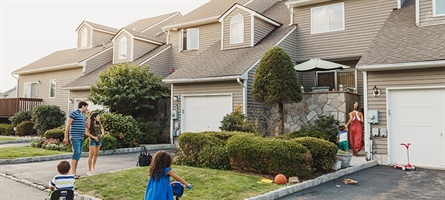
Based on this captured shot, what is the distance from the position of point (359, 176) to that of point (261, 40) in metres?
8.72

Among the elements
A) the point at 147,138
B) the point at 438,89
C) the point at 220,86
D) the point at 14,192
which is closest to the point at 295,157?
the point at 438,89

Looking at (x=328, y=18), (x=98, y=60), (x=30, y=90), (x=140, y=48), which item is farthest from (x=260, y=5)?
(x=30, y=90)

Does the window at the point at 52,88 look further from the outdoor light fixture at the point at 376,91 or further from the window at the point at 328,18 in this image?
the outdoor light fixture at the point at 376,91

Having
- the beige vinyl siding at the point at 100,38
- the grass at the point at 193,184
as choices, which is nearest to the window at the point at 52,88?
the beige vinyl siding at the point at 100,38

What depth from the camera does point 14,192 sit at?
6848 millimetres

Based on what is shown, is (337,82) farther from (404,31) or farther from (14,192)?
(14,192)

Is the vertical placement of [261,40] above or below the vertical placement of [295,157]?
above

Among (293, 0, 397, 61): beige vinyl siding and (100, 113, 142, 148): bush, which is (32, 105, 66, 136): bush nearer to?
(100, 113, 142, 148): bush

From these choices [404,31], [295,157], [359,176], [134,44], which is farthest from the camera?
[134,44]

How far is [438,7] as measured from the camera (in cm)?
1151

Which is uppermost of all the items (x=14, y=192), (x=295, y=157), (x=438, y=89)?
(x=438, y=89)

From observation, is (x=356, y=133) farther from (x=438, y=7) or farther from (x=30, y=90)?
(x=30, y=90)

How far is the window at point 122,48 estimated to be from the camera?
814 inches

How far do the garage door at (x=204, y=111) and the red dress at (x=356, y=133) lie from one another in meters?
4.71
